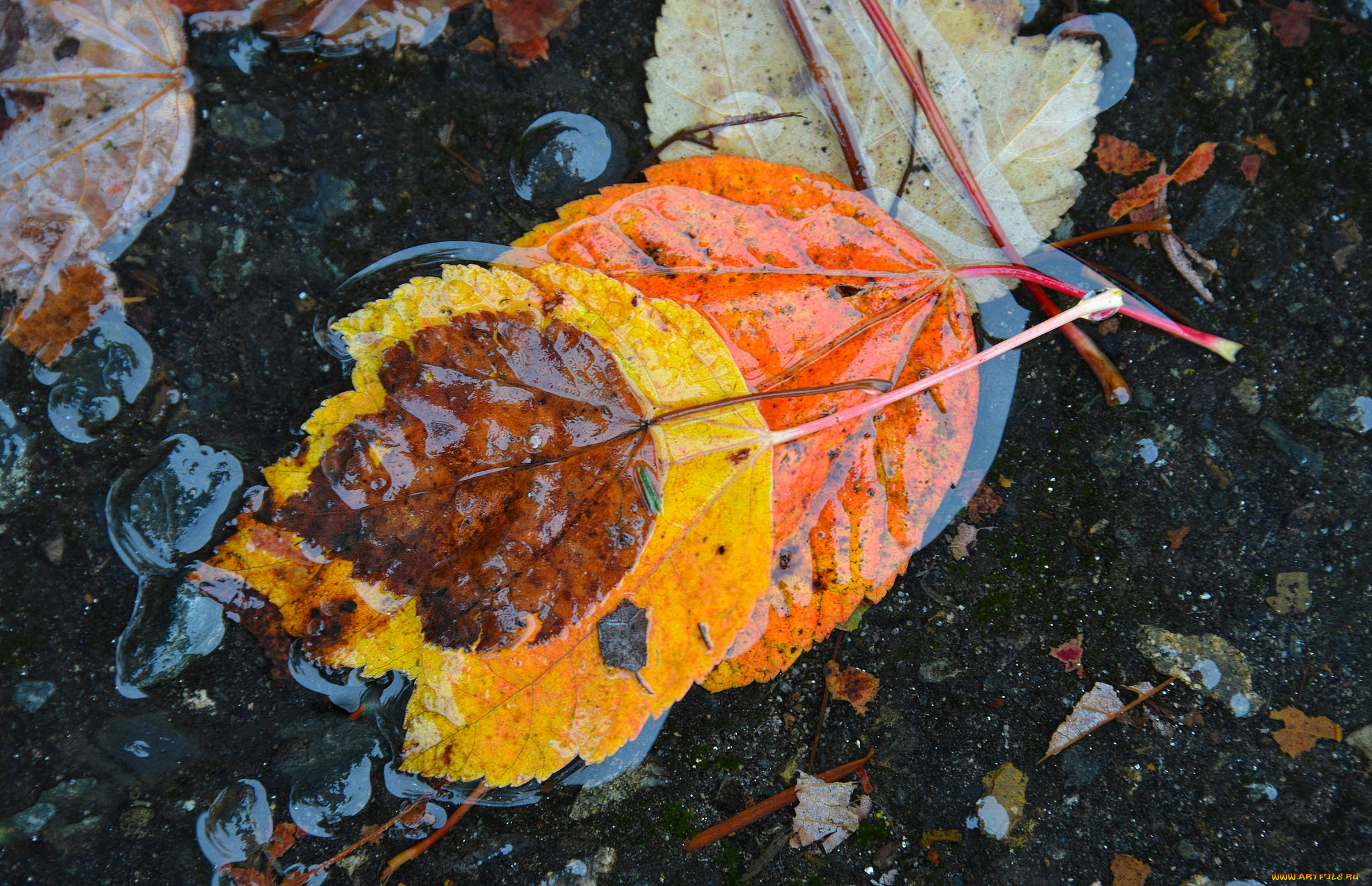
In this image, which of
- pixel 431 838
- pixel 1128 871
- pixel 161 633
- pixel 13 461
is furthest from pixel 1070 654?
pixel 13 461

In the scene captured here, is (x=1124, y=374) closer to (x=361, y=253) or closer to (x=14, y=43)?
(x=361, y=253)

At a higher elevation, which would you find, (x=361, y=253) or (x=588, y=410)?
(x=361, y=253)

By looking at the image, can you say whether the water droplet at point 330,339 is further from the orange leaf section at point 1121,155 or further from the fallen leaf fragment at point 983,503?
the orange leaf section at point 1121,155

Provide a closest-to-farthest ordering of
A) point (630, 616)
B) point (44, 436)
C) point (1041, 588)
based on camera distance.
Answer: point (630, 616) → point (44, 436) → point (1041, 588)

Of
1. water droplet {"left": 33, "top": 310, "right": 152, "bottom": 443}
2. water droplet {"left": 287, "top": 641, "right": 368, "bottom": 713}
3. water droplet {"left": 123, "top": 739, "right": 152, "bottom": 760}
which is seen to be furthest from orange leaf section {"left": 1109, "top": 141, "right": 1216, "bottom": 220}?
water droplet {"left": 123, "top": 739, "right": 152, "bottom": 760}

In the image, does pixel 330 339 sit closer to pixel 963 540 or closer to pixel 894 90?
pixel 894 90

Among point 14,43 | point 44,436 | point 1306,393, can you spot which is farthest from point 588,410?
point 1306,393
